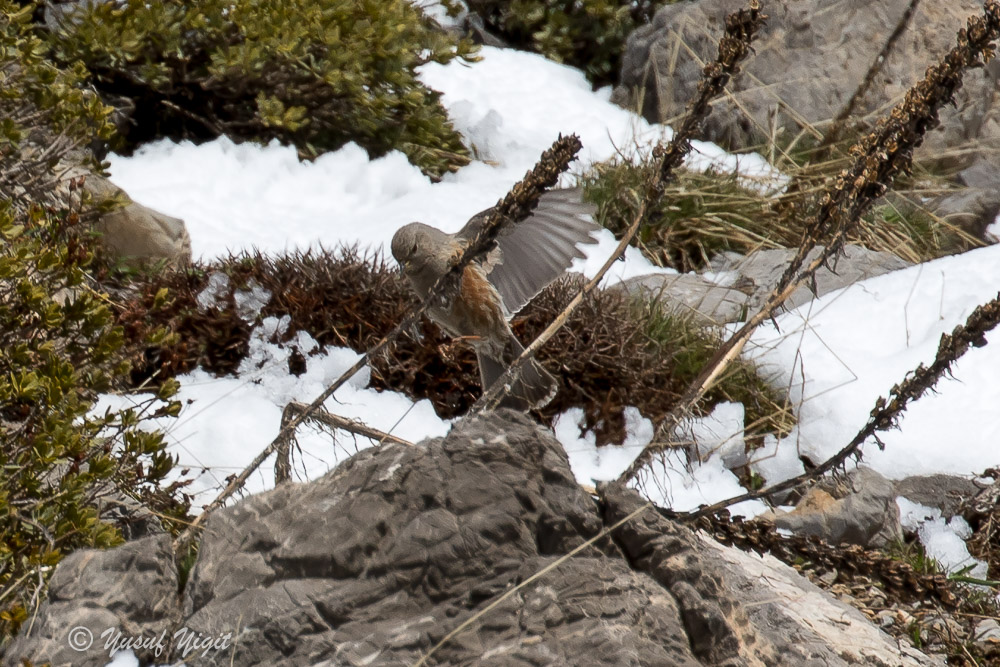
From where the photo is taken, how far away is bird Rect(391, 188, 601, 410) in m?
3.50

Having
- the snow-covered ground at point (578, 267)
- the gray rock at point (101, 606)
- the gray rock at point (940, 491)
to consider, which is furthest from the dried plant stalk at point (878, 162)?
the gray rock at point (940, 491)

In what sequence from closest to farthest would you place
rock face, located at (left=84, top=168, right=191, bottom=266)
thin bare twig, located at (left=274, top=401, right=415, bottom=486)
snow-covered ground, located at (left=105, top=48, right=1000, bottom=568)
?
thin bare twig, located at (left=274, top=401, right=415, bottom=486) → snow-covered ground, located at (left=105, top=48, right=1000, bottom=568) → rock face, located at (left=84, top=168, right=191, bottom=266)

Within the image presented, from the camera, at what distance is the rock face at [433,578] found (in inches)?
73.0

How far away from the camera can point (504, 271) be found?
3836 mm

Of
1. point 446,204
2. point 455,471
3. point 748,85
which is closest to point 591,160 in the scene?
point 446,204

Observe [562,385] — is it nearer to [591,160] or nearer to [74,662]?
[591,160]

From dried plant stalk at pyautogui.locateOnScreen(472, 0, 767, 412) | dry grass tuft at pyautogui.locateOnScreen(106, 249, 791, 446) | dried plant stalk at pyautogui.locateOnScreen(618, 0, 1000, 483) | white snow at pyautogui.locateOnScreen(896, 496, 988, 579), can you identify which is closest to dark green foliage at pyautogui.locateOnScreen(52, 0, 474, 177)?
dry grass tuft at pyautogui.locateOnScreen(106, 249, 791, 446)

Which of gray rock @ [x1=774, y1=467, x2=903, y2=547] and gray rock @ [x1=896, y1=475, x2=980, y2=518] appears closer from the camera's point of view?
gray rock @ [x1=774, y1=467, x2=903, y2=547]

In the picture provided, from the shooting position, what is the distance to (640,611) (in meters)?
1.92

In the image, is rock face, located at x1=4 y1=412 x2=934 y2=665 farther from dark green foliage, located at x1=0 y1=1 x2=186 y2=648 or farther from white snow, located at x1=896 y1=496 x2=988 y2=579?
white snow, located at x1=896 y1=496 x2=988 y2=579

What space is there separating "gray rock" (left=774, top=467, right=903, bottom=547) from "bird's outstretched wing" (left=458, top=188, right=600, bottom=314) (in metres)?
1.20

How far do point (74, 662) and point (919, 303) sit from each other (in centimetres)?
435

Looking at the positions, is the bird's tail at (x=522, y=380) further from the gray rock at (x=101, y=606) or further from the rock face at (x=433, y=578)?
the gray rock at (x=101, y=606)

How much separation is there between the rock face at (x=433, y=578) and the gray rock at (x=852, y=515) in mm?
1560
